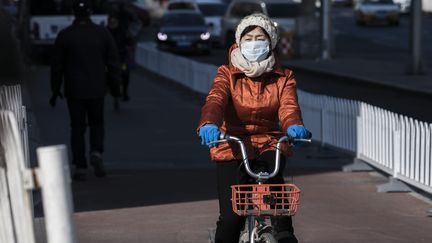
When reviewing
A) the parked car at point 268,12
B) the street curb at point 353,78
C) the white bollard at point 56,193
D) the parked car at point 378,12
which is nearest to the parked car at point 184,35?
the parked car at point 268,12

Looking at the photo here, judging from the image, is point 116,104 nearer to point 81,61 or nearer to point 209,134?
point 81,61

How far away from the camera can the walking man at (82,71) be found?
1238 cm

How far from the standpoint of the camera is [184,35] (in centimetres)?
4009

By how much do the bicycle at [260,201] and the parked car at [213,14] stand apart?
3789 centimetres

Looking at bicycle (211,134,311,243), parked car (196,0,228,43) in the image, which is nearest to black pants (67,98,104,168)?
bicycle (211,134,311,243)

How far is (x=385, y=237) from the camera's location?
30.8 feet

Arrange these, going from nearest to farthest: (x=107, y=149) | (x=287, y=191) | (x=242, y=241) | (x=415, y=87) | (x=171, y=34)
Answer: (x=287, y=191) → (x=242, y=241) → (x=107, y=149) → (x=415, y=87) → (x=171, y=34)

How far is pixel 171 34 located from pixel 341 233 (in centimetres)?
3118

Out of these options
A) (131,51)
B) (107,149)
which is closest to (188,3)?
(131,51)

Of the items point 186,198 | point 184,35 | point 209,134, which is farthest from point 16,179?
point 184,35

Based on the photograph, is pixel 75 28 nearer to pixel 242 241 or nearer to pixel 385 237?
pixel 385 237

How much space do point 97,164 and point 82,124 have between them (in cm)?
53

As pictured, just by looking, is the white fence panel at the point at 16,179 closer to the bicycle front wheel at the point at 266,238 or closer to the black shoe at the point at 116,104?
the bicycle front wheel at the point at 266,238

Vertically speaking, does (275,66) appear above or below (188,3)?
above
